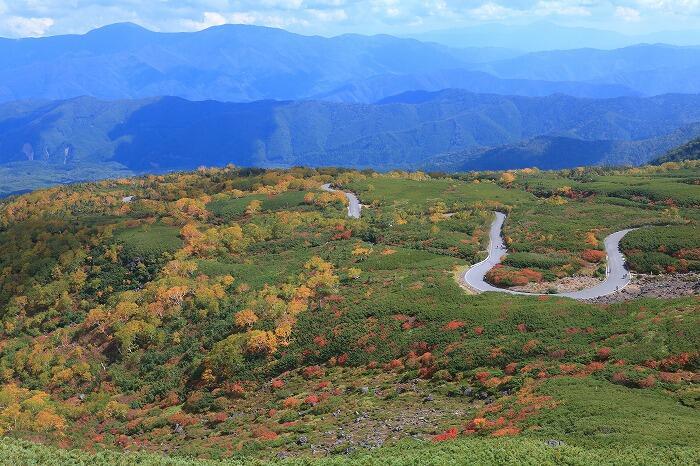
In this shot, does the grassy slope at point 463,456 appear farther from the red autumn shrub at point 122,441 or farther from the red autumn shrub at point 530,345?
the red autumn shrub at point 530,345

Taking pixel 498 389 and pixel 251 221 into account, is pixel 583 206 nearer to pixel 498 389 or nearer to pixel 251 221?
pixel 251 221

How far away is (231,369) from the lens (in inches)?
2295

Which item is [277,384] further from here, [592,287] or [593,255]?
[593,255]

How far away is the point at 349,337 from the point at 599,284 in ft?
99.6

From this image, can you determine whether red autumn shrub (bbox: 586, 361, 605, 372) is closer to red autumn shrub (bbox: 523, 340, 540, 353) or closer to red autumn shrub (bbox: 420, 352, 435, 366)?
red autumn shrub (bbox: 523, 340, 540, 353)

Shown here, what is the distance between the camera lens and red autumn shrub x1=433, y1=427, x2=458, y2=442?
35125 mm

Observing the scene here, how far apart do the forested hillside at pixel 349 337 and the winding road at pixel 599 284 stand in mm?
2218

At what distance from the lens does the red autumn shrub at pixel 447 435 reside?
115 feet

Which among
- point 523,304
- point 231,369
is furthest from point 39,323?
point 523,304

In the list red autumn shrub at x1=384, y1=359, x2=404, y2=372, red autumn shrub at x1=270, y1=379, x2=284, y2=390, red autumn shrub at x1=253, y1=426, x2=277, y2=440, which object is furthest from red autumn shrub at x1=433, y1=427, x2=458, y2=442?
red autumn shrub at x1=270, y1=379, x2=284, y2=390

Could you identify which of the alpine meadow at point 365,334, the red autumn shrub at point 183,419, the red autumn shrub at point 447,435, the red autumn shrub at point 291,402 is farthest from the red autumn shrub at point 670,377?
the red autumn shrub at point 183,419

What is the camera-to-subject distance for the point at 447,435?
117ft

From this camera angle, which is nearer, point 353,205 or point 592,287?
point 592,287

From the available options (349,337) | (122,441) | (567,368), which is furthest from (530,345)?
(122,441)
